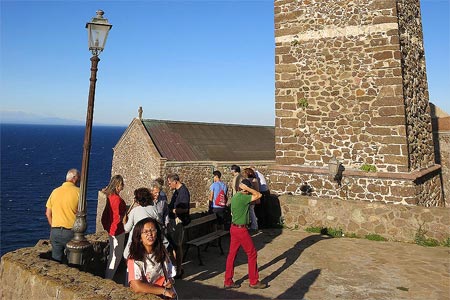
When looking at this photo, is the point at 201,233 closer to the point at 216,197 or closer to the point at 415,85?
the point at 216,197

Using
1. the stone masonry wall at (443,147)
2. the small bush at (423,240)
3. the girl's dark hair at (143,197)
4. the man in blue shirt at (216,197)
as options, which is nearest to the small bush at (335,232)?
the small bush at (423,240)

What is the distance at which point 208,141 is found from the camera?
85.1 ft

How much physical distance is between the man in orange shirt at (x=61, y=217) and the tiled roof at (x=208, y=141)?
15.5m

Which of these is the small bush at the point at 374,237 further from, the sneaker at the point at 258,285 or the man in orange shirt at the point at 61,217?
the man in orange shirt at the point at 61,217

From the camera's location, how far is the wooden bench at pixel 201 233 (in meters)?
6.91

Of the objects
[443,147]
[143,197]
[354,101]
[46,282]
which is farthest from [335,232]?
[443,147]

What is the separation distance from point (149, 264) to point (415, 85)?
10312mm

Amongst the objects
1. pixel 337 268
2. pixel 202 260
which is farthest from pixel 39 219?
pixel 337 268

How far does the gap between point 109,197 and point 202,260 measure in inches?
107

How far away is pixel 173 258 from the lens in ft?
16.8

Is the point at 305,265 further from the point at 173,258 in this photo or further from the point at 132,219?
the point at 132,219

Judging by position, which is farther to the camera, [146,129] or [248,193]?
[146,129]

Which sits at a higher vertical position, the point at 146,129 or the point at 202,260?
the point at 146,129

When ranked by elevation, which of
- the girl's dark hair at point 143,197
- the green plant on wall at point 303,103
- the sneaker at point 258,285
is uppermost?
the green plant on wall at point 303,103
